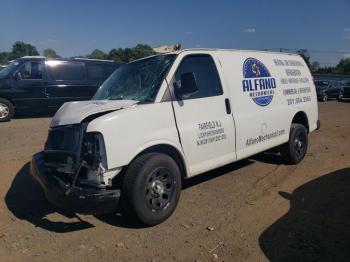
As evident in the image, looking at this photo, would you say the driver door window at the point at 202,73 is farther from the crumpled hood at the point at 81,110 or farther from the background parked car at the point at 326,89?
the background parked car at the point at 326,89

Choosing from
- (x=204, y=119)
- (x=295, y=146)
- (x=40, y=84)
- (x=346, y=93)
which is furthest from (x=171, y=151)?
(x=346, y=93)

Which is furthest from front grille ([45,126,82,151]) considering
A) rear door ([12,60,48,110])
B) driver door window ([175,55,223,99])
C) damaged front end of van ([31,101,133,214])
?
rear door ([12,60,48,110])

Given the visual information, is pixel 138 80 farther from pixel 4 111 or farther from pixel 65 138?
pixel 4 111

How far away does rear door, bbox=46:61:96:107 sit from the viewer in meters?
12.9

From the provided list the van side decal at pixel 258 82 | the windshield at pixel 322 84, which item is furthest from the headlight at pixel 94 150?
the windshield at pixel 322 84

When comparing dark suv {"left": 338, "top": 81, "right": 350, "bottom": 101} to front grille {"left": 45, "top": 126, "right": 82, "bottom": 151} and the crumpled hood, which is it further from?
front grille {"left": 45, "top": 126, "right": 82, "bottom": 151}

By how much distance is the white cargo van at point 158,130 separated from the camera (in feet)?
13.2

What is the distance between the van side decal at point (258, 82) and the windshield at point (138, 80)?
142cm

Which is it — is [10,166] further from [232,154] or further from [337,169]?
[337,169]

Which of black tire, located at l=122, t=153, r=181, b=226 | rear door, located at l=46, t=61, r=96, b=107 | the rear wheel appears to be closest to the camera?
black tire, located at l=122, t=153, r=181, b=226

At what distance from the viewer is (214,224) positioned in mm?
4477

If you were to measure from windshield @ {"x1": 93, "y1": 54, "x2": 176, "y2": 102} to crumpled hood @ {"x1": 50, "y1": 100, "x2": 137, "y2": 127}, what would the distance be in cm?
25

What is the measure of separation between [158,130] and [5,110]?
9445mm

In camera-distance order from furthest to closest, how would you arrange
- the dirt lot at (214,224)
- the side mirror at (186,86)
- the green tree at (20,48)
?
the green tree at (20,48)
the side mirror at (186,86)
the dirt lot at (214,224)
